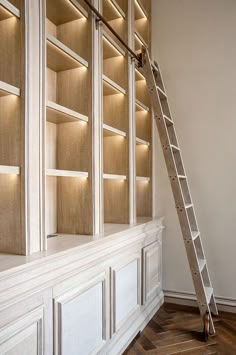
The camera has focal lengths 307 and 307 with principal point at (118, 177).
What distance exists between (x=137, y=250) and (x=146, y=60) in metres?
1.62

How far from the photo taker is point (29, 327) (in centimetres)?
133

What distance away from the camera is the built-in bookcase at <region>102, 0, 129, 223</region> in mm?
2627

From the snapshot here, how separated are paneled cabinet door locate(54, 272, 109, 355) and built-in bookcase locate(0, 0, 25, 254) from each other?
41 centimetres

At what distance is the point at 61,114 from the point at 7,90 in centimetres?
52

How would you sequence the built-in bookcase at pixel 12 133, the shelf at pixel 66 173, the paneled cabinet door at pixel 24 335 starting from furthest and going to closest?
the shelf at pixel 66 173
the built-in bookcase at pixel 12 133
the paneled cabinet door at pixel 24 335

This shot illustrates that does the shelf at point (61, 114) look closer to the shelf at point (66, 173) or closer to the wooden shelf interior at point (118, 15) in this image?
the shelf at point (66, 173)

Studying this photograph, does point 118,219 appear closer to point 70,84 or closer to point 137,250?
point 137,250

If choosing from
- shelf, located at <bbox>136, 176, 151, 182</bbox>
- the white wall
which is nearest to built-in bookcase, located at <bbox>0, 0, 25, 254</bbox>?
shelf, located at <bbox>136, 176, 151, 182</bbox>

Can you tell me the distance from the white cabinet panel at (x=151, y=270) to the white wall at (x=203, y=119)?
17 centimetres

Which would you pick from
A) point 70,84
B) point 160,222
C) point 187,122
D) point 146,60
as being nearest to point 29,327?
point 70,84

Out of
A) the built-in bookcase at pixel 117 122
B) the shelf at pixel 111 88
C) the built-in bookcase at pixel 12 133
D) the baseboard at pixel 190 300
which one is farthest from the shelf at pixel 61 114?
the baseboard at pixel 190 300

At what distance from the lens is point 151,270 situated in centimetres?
286

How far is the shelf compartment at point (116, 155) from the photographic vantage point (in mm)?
2645

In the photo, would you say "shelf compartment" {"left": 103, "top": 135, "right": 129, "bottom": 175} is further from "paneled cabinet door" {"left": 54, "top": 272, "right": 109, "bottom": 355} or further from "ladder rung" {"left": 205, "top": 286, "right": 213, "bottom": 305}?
"ladder rung" {"left": 205, "top": 286, "right": 213, "bottom": 305}
